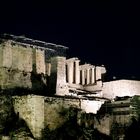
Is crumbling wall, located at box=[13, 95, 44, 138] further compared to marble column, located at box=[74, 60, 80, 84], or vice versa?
marble column, located at box=[74, 60, 80, 84]

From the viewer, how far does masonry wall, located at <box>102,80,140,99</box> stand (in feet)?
251

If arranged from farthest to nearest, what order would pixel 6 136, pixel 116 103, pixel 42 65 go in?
pixel 42 65 → pixel 116 103 → pixel 6 136

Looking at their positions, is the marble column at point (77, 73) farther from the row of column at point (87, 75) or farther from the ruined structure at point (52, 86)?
the row of column at point (87, 75)

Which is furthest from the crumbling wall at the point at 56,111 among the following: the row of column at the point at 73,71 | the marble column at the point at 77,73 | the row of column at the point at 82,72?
the marble column at the point at 77,73

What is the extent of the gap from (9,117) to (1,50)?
1152 centimetres

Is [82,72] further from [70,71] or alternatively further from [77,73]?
[70,71]

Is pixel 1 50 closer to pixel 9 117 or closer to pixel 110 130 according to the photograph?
pixel 9 117

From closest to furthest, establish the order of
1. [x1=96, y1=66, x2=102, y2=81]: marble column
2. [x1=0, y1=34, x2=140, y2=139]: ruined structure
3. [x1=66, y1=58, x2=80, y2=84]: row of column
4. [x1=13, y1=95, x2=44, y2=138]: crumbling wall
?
[x1=13, y1=95, x2=44, y2=138]: crumbling wall, [x1=0, y1=34, x2=140, y2=139]: ruined structure, [x1=66, y1=58, x2=80, y2=84]: row of column, [x1=96, y1=66, x2=102, y2=81]: marble column

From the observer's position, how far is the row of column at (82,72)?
77.6m

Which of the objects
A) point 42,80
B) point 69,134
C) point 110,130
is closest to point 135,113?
point 110,130

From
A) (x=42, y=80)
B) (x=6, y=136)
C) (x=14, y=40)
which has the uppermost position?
(x=14, y=40)

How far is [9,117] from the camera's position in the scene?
2317 inches

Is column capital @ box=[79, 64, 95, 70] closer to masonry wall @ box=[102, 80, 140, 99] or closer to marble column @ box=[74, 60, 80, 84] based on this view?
marble column @ box=[74, 60, 80, 84]

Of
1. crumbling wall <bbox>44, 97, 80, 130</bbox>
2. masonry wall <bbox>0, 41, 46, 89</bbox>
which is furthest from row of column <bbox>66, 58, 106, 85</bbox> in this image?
crumbling wall <bbox>44, 97, 80, 130</bbox>
